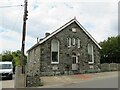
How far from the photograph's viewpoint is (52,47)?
3219 cm

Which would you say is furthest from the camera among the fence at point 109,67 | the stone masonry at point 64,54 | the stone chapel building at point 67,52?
the fence at point 109,67

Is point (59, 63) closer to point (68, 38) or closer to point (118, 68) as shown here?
point (68, 38)

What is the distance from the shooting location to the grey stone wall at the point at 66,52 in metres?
31.4

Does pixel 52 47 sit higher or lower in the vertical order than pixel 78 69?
higher

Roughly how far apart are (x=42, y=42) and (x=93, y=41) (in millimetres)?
8165

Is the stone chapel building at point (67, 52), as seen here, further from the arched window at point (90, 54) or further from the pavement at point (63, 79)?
the pavement at point (63, 79)

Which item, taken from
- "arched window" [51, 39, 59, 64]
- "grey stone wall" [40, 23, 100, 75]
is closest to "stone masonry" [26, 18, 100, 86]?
"grey stone wall" [40, 23, 100, 75]

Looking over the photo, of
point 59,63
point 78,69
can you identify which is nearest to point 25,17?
point 59,63

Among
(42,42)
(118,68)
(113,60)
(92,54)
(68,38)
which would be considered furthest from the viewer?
(113,60)

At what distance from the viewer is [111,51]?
2254 inches

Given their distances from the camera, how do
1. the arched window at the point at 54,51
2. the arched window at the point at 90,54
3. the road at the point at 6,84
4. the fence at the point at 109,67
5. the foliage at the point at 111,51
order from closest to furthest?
1. the road at the point at 6,84
2. the arched window at the point at 54,51
3. the arched window at the point at 90,54
4. the fence at the point at 109,67
5. the foliage at the point at 111,51

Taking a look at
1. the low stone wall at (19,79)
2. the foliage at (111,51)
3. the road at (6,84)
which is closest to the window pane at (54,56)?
the road at (6,84)

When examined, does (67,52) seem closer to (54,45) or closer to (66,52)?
(66,52)

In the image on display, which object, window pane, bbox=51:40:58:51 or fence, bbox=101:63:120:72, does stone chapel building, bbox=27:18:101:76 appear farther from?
fence, bbox=101:63:120:72
